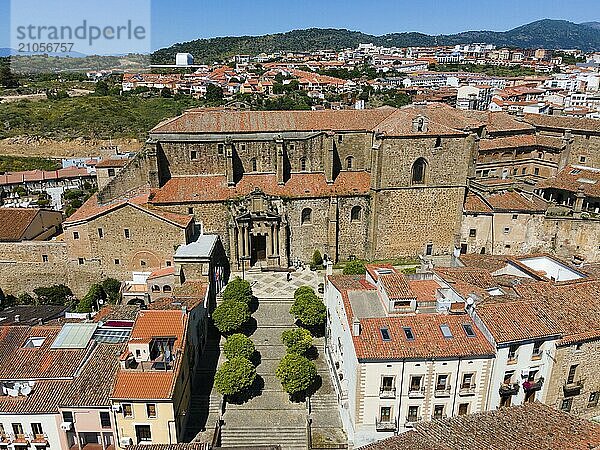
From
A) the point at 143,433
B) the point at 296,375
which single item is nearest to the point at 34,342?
the point at 143,433

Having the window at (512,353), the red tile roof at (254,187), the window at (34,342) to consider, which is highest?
the red tile roof at (254,187)

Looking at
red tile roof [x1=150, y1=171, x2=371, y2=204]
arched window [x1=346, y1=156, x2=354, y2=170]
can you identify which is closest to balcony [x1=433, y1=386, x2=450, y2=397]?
red tile roof [x1=150, y1=171, x2=371, y2=204]

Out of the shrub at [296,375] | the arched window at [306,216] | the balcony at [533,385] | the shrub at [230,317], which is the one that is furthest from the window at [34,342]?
the balcony at [533,385]

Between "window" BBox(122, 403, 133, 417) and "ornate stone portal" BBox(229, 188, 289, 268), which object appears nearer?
"window" BBox(122, 403, 133, 417)

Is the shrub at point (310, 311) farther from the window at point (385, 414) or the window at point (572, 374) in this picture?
the window at point (572, 374)

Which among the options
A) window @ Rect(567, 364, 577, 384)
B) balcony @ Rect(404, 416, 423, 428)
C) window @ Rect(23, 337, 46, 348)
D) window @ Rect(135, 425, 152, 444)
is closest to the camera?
window @ Rect(135, 425, 152, 444)

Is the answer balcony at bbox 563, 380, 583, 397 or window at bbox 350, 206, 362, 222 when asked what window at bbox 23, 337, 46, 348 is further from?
balcony at bbox 563, 380, 583, 397
